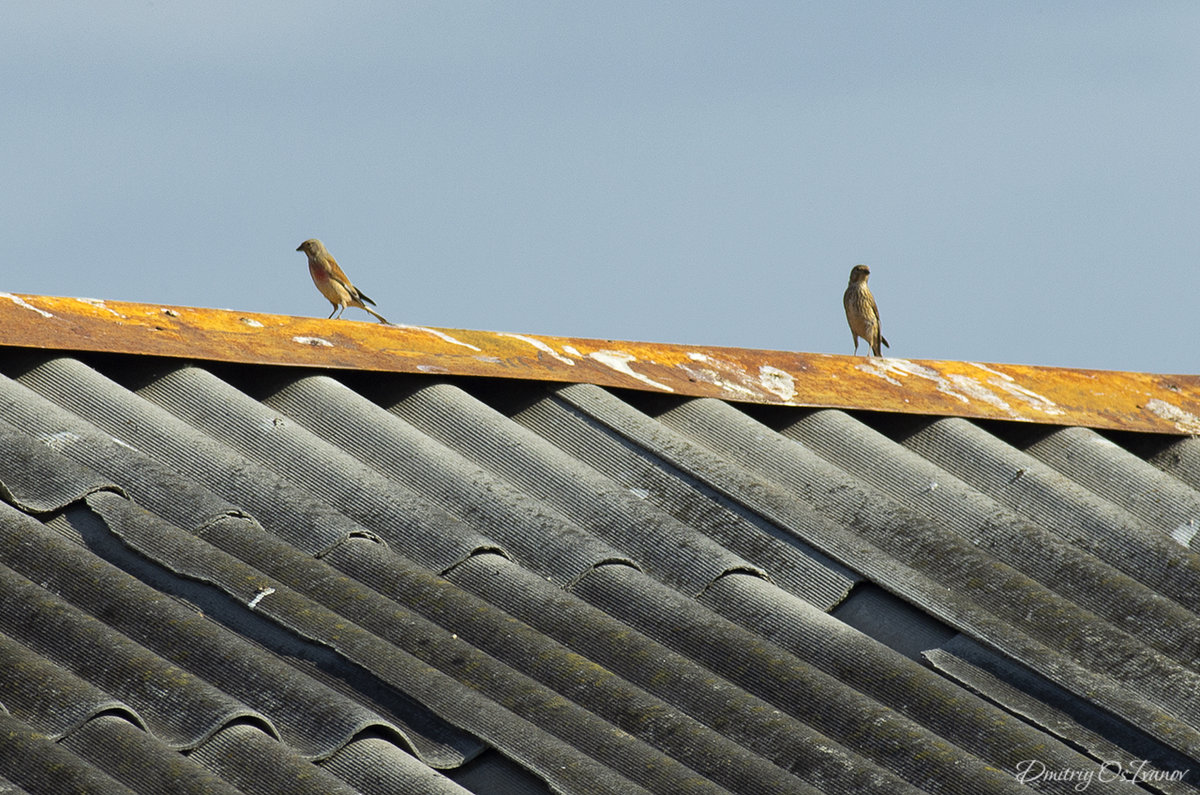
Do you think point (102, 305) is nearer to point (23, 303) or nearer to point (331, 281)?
point (23, 303)

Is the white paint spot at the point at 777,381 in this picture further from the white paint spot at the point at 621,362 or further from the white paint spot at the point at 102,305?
the white paint spot at the point at 102,305

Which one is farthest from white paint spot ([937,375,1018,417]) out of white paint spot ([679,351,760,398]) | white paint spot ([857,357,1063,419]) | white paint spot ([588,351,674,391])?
white paint spot ([588,351,674,391])

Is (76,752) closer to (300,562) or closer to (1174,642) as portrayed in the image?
(300,562)

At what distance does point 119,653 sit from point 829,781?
136 centimetres

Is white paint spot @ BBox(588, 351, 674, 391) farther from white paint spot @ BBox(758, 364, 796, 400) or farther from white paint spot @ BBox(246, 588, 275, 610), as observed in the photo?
white paint spot @ BBox(246, 588, 275, 610)

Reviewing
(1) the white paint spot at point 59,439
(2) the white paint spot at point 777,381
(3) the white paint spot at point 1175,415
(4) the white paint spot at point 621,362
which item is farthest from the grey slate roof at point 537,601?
(3) the white paint spot at point 1175,415

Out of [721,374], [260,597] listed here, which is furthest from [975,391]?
[260,597]

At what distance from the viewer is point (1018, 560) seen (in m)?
4.43

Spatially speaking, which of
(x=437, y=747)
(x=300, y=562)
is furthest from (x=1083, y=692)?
(x=300, y=562)

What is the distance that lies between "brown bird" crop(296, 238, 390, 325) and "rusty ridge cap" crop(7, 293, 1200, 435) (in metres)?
3.40

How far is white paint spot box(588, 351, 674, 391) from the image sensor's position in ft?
17.9

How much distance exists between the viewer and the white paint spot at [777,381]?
18.5 ft

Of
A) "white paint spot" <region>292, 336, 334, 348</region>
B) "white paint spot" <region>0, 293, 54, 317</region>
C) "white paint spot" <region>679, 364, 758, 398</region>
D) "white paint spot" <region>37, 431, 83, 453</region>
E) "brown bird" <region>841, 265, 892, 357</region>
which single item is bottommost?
"white paint spot" <region>37, 431, 83, 453</region>

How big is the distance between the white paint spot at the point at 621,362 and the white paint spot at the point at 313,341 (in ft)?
2.95
